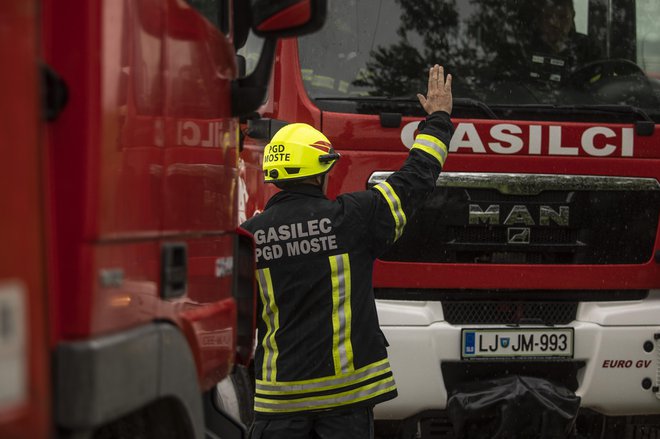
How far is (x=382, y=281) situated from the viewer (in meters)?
5.37

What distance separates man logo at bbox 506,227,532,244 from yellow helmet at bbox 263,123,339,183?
147 centimetres

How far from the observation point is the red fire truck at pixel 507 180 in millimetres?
5258

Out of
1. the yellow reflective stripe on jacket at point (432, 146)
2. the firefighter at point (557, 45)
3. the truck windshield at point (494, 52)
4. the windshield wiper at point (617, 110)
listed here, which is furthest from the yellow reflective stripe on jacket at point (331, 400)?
the firefighter at point (557, 45)

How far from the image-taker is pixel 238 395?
15.5 feet

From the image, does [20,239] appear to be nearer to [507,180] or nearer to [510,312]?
[507,180]

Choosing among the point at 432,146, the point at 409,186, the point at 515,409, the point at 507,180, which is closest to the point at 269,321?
the point at 409,186

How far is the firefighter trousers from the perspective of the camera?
4215mm

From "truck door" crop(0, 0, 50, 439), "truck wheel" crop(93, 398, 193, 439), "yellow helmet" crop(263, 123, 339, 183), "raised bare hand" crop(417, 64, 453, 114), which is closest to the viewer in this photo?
"truck door" crop(0, 0, 50, 439)

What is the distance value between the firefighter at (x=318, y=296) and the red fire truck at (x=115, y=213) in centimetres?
106

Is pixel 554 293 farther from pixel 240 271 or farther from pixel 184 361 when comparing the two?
pixel 184 361

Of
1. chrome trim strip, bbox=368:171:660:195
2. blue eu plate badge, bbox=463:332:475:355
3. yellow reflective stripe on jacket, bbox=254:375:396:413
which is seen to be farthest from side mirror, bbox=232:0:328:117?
blue eu plate badge, bbox=463:332:475:355

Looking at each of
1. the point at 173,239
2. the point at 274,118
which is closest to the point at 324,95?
the point at 274,118

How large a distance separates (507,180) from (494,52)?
647 mm

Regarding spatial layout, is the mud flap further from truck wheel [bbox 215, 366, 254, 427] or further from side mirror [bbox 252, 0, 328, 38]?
side mirror [bbox 252, 0, 328, 38]
